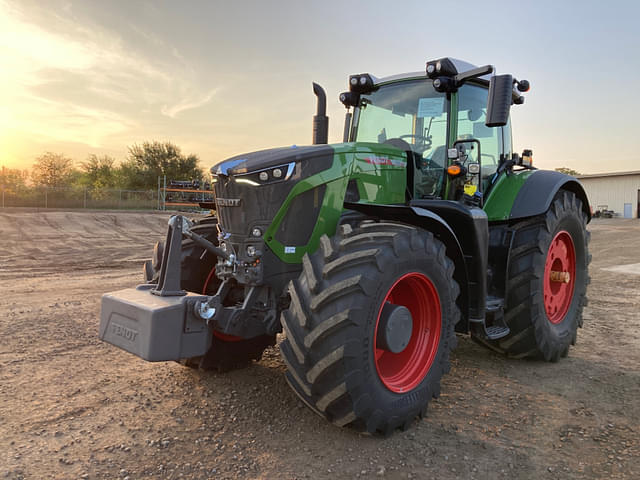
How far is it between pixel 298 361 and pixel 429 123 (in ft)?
8.33

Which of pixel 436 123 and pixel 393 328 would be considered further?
pixel 436 123

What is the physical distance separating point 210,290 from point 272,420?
124 centimetres

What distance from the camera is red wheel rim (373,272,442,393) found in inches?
134

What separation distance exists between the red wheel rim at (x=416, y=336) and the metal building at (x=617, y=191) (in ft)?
141

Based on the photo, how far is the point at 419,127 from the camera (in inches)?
171

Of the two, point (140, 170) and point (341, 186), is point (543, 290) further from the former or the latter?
point (140, 170)

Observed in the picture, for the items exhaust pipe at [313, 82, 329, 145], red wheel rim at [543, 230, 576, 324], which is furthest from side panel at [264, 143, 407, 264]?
red wheel rim at [543, 230, 576, 324]

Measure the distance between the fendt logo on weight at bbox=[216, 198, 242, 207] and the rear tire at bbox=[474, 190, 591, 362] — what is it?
2.69 m

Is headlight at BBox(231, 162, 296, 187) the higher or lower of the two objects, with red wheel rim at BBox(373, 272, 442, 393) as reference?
higher

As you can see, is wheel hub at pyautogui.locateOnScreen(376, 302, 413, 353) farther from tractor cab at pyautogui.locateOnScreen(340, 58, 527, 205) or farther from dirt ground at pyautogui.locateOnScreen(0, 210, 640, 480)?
tractor cab at pyautogui.locateOnScreen(340, 58, 527, 205)

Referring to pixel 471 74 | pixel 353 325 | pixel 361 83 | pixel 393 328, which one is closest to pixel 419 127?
pixel 471 74

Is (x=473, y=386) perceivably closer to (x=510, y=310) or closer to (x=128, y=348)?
(x=510, y=310)

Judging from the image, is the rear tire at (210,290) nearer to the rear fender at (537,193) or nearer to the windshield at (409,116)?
the windshield at (409,116)

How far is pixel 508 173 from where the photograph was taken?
5.15m
